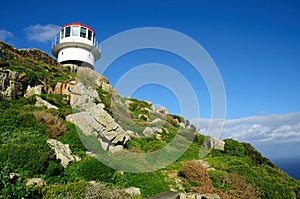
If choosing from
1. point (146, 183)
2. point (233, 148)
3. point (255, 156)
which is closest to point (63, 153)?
point (146, 183)

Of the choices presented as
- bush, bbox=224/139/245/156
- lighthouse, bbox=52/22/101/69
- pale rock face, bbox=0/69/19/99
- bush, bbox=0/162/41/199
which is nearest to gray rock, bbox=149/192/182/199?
bush, bbox=0/162/41/199

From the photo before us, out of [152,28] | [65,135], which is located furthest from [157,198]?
[152,28]

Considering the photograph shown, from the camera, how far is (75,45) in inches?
1348

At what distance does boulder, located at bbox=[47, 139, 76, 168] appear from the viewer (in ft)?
30.2

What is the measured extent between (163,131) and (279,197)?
376 inches

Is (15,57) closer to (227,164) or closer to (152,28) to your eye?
(152,28)

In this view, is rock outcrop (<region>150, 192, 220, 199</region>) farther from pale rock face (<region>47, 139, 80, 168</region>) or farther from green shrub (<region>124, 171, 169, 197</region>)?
pale rock face (<region>47, 139, 80, 168</region>)

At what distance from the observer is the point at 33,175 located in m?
7.77

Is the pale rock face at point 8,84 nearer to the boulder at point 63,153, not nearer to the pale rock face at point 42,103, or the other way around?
the pale rock face at point 42,103

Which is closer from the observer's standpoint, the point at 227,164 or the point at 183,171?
the point at 183,171

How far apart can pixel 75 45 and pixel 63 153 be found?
27288 mm

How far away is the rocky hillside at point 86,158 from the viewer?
7.41 m

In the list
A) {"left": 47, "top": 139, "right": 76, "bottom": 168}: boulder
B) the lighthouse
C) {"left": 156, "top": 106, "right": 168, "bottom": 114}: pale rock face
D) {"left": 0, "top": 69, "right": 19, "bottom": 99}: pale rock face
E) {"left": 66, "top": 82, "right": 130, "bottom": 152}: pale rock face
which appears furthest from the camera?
the lighthouse

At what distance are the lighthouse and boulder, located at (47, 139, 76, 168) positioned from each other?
26.2m
